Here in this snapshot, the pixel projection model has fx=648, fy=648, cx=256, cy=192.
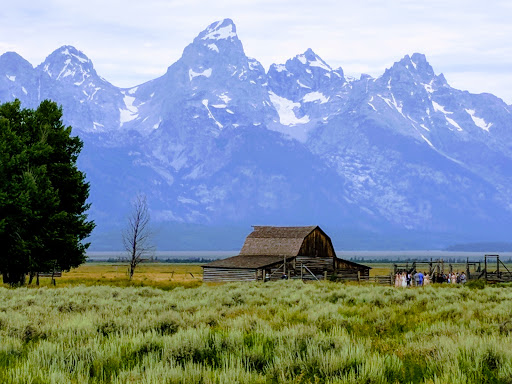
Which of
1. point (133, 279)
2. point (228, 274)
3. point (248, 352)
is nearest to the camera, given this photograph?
point (248, 352)

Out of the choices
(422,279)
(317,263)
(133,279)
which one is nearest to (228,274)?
(133,279)

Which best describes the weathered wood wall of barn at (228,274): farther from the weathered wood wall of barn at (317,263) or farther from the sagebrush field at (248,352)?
the sagebrush field at (248,352)

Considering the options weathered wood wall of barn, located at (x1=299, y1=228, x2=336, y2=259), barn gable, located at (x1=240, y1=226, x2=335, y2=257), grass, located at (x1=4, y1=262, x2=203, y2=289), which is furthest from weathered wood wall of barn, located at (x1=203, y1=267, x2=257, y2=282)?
weathered wood wall of barn, located at (x1=299, y1=228, x2=336, y2=259)

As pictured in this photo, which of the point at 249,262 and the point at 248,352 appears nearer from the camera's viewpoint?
the point at 248,352

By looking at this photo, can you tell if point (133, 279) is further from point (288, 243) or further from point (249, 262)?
point (288, 243)

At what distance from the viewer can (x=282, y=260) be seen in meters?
65.0

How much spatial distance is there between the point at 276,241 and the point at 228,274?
782 cm

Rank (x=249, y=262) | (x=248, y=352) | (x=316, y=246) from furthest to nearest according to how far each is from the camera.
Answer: (x=316, y=246) → (x=249, y=262) → (x=248, y=352)

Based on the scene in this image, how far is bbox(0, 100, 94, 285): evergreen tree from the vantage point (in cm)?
3559

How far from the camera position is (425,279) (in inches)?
2026

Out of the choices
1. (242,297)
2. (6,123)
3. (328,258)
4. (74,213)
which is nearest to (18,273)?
(74,213)

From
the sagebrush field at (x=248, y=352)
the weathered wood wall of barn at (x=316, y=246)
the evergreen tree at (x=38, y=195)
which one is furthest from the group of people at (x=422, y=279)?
the sagebrush field at (x=248, y=352)

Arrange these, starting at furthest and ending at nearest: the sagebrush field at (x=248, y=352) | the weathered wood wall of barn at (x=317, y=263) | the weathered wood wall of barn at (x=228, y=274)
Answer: the weathered wood wall of barn at (x=317, y=263), the weathered wood wall of barn at (x=228, y=274), the sagebrush field at (x=248, y=352)

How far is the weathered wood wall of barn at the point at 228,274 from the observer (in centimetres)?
6425
